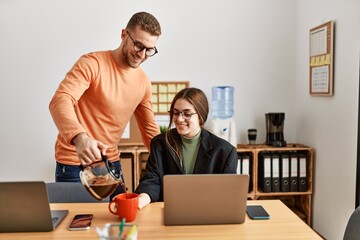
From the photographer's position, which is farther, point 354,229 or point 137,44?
point 137,44

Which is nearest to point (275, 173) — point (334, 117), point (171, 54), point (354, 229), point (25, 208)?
point (334, 117)

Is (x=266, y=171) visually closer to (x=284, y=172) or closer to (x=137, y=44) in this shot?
(x=284, y=172)

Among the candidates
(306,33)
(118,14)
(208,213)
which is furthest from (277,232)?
(118,14)

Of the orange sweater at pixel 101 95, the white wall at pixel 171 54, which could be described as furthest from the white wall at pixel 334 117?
the orange sweater at pixel 101 95

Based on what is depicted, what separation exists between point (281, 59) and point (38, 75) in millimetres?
2184

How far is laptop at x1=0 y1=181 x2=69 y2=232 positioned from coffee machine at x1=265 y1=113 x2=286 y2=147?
2379mm

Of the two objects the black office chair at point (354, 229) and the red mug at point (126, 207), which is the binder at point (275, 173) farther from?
the red mug at point (126, 207)

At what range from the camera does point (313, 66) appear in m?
3.20

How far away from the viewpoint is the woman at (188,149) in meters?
1.88

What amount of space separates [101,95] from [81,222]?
686 mm

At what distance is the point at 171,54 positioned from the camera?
11.6 ft

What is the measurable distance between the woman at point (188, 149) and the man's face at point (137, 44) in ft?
0.95

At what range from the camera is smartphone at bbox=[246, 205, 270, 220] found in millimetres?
1486

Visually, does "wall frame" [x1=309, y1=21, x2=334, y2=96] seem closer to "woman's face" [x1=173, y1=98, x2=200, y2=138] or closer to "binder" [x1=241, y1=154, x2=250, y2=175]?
"binder" [x1=241, y1=154, x2=250, y2=175]
